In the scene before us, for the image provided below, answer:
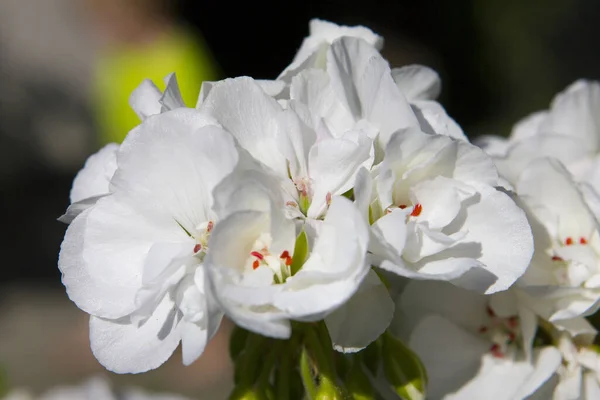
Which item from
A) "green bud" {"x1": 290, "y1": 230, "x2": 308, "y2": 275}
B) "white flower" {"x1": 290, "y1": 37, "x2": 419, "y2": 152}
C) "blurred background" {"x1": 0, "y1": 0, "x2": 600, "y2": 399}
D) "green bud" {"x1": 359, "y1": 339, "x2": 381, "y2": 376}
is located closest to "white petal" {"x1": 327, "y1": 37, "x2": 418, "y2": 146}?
"white flower" {"x1": 290, "y1": 37, "x2": 419, "y2": 152}

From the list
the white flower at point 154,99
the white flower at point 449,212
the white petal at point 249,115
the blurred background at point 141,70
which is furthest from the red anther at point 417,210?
the blurred background at point 141,70

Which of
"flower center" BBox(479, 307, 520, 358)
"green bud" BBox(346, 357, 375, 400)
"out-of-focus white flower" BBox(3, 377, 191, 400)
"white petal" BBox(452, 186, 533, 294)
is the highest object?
"white petal" BBox(452, 186, 533, 294)

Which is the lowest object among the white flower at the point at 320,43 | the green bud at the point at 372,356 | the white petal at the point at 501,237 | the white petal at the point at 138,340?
the green bud at the point at 372,356

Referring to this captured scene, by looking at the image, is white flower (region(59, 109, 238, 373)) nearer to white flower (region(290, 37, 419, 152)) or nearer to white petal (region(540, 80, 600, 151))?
white flower (region(290, 37, 419, 152))

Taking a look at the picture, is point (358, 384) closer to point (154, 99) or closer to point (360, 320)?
point (360, 320)

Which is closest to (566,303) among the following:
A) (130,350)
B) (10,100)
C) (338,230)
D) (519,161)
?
(519,161)

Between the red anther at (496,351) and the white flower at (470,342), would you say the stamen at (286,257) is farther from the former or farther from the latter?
the red anther at (496,351)
